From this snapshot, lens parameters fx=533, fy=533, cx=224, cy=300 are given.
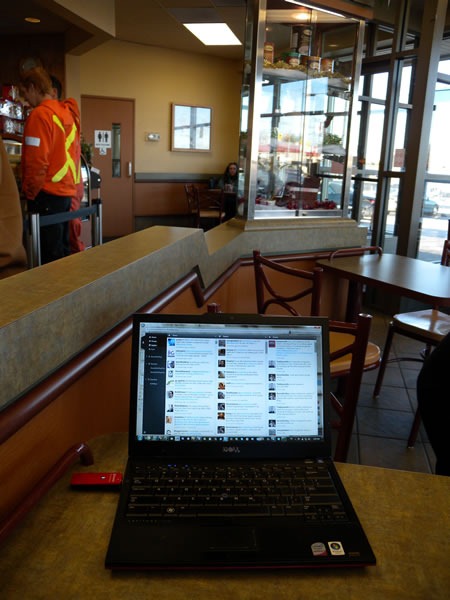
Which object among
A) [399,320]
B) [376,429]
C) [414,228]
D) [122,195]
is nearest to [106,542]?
[376,429]

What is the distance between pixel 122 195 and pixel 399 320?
6622 mm

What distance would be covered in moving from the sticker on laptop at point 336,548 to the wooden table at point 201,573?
27 millimetres

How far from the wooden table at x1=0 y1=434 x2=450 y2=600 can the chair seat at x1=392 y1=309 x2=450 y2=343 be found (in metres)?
2.04

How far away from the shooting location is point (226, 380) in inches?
41.1

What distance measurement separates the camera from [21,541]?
2.67 ft

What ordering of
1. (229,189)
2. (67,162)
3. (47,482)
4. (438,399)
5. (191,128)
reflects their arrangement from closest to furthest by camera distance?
(47,482)
(438,399)
(67,162)
(229,189)
(191,128)

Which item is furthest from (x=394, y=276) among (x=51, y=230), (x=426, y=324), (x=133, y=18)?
(x=133, y=18)

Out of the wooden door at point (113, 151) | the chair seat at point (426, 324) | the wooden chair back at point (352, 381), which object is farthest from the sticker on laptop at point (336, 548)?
the wooden door at point (113, 151)

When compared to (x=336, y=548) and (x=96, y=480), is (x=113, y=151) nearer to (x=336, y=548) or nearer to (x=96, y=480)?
(x=96, y=480)

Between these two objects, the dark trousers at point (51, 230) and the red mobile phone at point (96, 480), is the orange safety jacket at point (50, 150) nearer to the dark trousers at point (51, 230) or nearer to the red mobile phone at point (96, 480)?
the dark trousers at point (51, 230)

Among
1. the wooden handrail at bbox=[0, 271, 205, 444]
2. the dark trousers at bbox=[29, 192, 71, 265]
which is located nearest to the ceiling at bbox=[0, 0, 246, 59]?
the dark trousers at bbox=[29, 192, 71, 265]

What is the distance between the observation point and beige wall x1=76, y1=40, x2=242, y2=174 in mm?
8258

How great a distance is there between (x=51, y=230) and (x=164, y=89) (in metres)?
6.01

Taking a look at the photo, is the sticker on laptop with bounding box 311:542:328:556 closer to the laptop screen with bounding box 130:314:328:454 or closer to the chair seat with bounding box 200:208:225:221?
the laptop screen with bounding box 130:314:328:454
